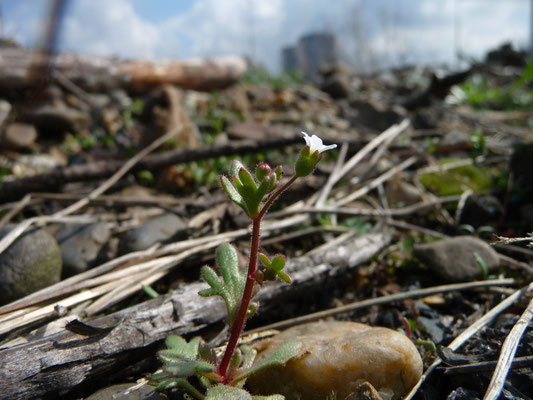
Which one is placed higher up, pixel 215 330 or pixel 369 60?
pixel 369 60

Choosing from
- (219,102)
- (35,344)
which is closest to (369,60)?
(219,102)

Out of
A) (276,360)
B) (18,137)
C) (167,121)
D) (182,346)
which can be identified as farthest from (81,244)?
(18,137)

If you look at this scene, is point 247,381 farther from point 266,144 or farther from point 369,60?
point 369,60

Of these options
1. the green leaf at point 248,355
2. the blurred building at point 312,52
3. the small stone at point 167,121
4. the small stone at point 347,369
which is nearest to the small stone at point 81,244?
the green leaf at point 248,355

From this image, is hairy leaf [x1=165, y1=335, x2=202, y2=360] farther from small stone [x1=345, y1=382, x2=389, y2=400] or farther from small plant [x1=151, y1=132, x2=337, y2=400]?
small stone [x1=345, y1=382, x2=389, y2=400]

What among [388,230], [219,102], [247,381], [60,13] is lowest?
[247,381]

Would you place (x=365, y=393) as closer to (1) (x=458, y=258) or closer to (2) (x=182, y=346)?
(2) (x=182, y=346)
